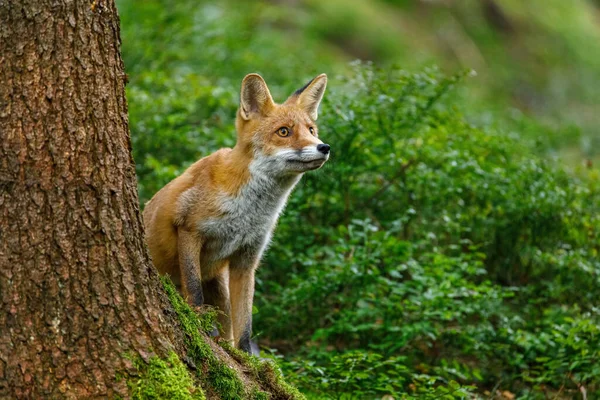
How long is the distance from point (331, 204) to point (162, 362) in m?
5.01

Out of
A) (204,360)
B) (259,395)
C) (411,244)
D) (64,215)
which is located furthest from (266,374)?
(411,244)

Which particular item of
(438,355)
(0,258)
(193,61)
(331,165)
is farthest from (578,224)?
(193,61)

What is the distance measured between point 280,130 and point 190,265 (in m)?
1.37

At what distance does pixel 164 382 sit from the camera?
412cm

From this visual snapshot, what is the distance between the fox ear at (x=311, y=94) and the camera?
6.81 meters

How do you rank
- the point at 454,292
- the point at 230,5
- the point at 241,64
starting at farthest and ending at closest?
1. the point at 230,5
2. the point at 241,64
3. the point at 454,292

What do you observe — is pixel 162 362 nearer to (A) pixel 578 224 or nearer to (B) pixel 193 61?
(A) pixel 578 224

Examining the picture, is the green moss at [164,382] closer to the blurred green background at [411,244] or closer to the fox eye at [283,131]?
the blurred green background at [411,244]

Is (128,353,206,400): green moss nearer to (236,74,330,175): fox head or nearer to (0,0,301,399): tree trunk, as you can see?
(0,0,301,399): tree trunk

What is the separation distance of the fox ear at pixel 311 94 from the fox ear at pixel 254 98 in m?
0.32

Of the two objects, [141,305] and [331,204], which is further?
[331,204]

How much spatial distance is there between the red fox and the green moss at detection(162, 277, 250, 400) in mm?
1203

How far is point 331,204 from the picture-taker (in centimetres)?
900

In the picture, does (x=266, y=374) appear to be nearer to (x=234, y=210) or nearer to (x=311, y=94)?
(x=234, y=210)
